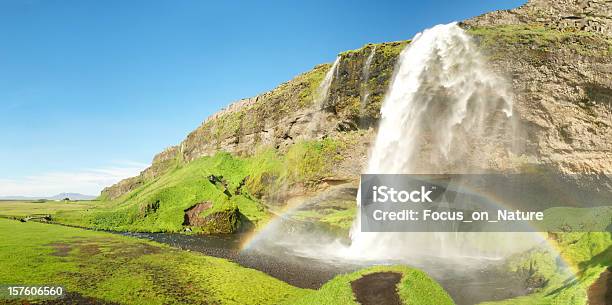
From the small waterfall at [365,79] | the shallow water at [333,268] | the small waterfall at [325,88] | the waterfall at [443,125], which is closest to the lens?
the shallow water at [333,268]

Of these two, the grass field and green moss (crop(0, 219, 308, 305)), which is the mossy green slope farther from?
the grass field

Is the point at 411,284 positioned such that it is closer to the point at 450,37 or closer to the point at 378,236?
the point at 378,236

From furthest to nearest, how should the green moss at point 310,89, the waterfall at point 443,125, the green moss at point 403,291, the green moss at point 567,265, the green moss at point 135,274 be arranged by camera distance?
the green moss at point 310,89
the waterfall at point 443,125
the green moss at point 135,274
the green moss at point 567,265
the green moss at point 403,291

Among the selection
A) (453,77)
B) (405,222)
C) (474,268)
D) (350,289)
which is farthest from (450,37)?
(350,289)

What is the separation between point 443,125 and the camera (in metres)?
43.4

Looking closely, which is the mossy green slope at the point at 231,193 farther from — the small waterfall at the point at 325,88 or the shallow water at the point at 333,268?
the shallow water at the point at 333,268

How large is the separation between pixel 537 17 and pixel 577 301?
122ft

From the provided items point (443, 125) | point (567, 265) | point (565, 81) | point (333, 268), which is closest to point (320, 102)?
point (443, 125)

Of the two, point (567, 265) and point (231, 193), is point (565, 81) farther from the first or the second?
point (231, 193)

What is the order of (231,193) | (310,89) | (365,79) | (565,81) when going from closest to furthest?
(565,81)
(365,79)
(310,89)
(231,193)

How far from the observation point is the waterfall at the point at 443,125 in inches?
1540

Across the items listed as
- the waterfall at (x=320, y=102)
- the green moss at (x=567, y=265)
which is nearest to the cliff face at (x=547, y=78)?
the waterfall at (x=320, y=102)

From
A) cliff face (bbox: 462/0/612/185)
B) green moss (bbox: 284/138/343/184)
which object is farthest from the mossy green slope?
cliff face (bbox: 462/0/612/185)

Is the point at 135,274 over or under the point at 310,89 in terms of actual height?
under
